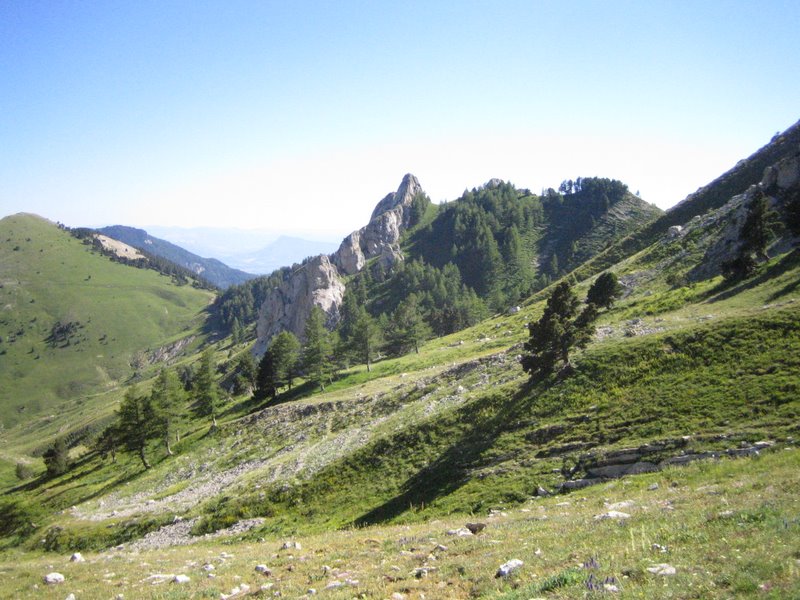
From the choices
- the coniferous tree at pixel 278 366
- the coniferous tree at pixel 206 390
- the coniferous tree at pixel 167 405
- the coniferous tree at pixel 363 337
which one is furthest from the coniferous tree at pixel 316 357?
the coniferous tree at pixel 167 405

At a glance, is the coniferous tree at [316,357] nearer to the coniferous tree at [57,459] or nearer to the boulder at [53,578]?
the coniferous tree at [57,459]

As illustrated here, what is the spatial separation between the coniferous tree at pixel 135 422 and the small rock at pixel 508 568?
64726 mm

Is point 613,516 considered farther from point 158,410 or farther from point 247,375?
point 247,375

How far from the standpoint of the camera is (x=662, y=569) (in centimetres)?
916

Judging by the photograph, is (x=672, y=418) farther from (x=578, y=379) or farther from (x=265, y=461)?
(x=265, y=461)

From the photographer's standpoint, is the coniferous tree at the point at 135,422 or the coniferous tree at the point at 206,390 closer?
the coniferous tree at the point at 135,422

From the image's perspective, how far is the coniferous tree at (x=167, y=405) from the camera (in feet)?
208

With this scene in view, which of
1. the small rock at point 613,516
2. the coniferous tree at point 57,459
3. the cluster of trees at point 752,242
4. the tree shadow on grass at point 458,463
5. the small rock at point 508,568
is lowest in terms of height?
the coniferous tree at point 57,459

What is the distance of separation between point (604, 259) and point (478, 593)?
119329mm

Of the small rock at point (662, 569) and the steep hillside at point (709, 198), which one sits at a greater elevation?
the steep hillside at point (709, 198)

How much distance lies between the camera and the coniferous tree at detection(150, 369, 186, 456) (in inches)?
2494

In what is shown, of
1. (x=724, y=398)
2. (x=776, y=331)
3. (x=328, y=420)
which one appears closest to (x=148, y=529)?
(x=328, y=420)

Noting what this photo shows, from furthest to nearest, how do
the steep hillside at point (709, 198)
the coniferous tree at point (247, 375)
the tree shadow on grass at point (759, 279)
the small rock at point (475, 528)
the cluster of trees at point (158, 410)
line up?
the steep hillside at point (709, 198) → the coniferous tree at point (247, 375) → the cluster of trees at point (158, 410) → the tree shadow on grass at point (759, 279) → the small rock at point (475, 528)

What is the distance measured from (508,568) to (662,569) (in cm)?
363
